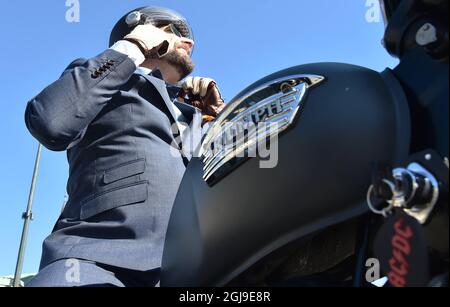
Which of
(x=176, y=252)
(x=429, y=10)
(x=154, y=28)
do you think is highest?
(x=154, y=28)

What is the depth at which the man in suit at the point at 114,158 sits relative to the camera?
123 centimetres

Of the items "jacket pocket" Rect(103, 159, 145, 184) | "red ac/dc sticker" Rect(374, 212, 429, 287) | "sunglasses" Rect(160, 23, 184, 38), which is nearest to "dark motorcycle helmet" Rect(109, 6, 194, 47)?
"sunglasses" Rect(160, 23, 184, 38)

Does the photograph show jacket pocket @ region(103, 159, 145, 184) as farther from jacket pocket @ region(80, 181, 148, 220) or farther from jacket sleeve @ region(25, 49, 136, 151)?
jacket sleeve @ region(25, 49, 136, 151)

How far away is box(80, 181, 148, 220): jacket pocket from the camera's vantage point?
4.24ft

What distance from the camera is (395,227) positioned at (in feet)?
1.84

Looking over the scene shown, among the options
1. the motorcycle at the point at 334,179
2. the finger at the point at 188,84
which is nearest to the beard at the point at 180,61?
the finger at the point at 188,84

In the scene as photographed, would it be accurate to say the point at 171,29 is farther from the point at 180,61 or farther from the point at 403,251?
the point at 403,251

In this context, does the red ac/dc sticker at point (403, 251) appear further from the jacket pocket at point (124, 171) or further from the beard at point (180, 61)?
the beard at point (180, 61)

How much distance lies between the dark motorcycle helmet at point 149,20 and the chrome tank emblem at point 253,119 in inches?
41.2

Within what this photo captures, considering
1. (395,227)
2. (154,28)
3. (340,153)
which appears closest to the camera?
(395,227)

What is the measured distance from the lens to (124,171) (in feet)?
4.39
